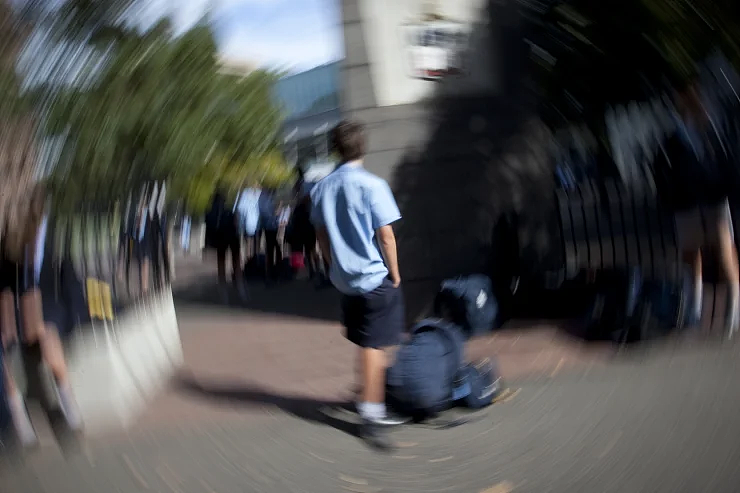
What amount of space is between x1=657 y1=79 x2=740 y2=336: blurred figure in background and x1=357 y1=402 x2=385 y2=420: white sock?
378 millimetres

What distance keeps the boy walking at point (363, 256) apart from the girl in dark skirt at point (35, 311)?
257mm

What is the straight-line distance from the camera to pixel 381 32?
62 centimetres

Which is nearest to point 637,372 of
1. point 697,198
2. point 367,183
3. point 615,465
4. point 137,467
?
point 615,465

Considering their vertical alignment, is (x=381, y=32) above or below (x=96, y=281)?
above

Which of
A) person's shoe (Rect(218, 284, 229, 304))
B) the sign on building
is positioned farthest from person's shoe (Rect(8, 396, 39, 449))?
the sign on building

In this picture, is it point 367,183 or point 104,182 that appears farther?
point 367,183

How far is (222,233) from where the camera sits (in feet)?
1.94

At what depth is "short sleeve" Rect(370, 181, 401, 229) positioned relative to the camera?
638 millimetres

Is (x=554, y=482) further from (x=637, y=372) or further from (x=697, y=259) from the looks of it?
(x=697, y=259)

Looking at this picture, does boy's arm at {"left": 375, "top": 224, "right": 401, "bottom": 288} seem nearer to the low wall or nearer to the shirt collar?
the shirt collar

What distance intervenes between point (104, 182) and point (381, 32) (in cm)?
31

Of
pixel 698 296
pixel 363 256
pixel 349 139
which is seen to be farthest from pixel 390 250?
pixel 698 296

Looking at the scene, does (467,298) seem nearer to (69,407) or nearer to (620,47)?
(620,47)

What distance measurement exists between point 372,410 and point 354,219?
0.23 meters
